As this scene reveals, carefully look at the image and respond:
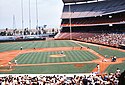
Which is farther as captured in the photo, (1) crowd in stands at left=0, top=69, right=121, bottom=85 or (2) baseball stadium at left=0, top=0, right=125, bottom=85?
(2) baseball stadium at left=0, top=0, right=125, bottom=85

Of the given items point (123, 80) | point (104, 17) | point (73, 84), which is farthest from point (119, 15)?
point (123, 80)

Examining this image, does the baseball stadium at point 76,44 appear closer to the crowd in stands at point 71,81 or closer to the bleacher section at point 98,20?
the bleacher section at point 98,20

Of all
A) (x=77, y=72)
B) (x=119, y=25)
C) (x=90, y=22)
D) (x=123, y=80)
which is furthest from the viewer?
(x=90, y=22)

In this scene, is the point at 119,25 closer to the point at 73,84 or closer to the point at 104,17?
the point at 104,17

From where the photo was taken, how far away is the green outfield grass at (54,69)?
112ft

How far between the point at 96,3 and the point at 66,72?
8724 centimetres

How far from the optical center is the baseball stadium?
3803cm

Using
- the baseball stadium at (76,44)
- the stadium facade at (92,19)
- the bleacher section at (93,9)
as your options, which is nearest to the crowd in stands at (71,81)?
the baseball stadium at (76,44)

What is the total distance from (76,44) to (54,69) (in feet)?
131

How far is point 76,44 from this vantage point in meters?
75.2

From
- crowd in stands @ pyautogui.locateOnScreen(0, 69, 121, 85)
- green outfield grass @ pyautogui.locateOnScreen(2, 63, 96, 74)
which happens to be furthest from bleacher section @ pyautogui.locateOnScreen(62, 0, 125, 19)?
crowd in stands @ pyautogui.locateOnScreen(0, 69, 121, 85)

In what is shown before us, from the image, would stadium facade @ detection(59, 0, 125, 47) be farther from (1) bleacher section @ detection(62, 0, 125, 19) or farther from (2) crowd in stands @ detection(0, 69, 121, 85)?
(2) crowd in stands @ detection(0, 69, 121, 85)

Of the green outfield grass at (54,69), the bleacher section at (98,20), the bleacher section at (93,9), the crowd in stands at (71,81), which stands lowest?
the green outfield grass at (54,69)

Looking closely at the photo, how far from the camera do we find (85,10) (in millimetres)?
118312
